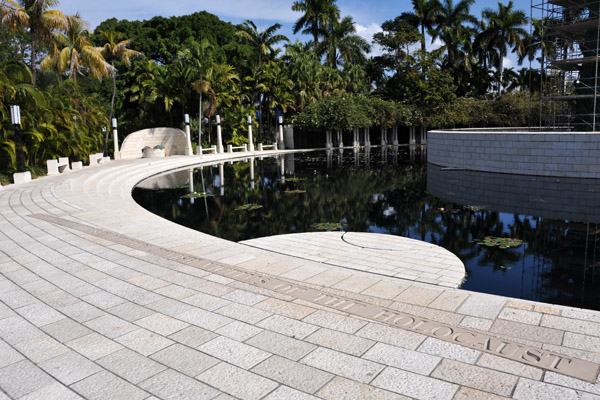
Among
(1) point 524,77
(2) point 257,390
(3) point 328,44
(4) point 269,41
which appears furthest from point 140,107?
(1) point 524,77

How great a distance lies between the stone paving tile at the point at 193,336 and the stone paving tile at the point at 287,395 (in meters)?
1.18

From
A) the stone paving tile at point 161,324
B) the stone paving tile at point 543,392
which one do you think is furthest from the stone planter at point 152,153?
the stone paving tile at point 543,392

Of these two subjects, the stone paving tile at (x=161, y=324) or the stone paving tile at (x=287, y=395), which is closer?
the stone paving tile at (x=287, y=395)

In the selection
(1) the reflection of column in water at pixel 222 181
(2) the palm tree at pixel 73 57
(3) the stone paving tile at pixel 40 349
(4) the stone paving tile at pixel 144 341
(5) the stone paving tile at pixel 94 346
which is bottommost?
(4) the stone paving tile at pixel 144 341

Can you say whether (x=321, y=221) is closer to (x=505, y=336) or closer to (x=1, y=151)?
(x=505, y=336)

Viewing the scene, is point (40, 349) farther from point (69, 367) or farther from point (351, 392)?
point (351, 392)

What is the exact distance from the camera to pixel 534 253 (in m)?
8.61

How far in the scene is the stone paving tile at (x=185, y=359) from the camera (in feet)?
13.5

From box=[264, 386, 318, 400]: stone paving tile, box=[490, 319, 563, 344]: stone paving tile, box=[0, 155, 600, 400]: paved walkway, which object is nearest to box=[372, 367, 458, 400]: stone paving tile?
box=[0, 155, 600, 400]: paved walkway

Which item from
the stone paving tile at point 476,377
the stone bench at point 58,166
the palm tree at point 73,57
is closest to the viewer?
the stone paving tile at point 476,377

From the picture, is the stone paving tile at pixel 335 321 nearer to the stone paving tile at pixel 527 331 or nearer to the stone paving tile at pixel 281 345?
the stone paving tile at pixel 281 345

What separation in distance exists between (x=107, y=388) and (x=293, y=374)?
1.52 metres

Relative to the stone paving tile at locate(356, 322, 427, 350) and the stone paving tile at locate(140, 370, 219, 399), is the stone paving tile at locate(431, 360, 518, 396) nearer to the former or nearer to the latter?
the stone paving tile at locate(356, 322, 427, 350)

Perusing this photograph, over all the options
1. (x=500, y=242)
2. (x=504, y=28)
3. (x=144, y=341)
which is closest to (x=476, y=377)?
(x=144, y=341)
